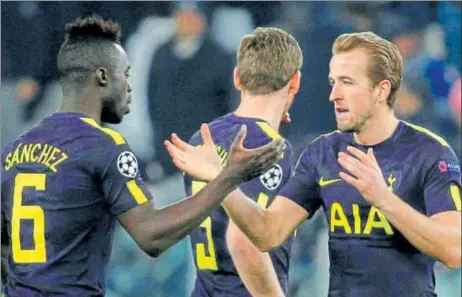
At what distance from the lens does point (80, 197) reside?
312 cm

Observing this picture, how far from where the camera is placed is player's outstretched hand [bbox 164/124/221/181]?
3207mm

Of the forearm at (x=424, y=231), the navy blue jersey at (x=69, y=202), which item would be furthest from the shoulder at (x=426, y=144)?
the navy blue jersey at (x=69, y=202)

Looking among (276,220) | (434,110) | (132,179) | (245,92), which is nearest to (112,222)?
(132,179)

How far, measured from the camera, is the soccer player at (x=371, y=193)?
124 inches

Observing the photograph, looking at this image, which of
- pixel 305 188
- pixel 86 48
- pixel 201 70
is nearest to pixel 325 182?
pixel 305 188

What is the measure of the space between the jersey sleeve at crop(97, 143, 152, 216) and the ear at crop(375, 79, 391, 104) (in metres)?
0.88

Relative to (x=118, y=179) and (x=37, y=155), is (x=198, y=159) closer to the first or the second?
(x=118, y=179)

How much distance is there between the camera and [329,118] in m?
5.88

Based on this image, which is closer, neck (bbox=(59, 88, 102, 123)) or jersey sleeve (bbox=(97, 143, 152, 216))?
jersey sleeve (bbox=(97, 143, 152, 216))

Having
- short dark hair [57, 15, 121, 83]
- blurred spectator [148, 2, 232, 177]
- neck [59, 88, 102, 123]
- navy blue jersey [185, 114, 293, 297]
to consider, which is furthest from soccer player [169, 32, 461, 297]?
blurred spectator [148, 2, 232, 177]

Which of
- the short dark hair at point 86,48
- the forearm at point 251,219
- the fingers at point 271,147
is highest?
the short dark hair at point 86,48

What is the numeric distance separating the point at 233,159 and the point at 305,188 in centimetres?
50

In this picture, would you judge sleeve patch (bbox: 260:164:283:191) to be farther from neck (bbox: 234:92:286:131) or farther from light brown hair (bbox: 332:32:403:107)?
light brown hair (bbox: 332:32:403:107)

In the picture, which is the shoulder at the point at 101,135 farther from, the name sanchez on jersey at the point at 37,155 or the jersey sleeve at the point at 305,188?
the jersey sleeve at the point at 305,188
